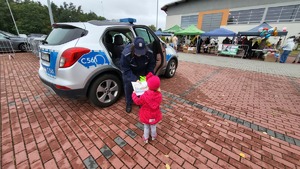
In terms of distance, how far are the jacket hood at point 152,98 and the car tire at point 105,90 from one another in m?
1.35

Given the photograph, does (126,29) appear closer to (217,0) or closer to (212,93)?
(212,93)

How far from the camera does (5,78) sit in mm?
4629

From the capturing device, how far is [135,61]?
98.7 inches

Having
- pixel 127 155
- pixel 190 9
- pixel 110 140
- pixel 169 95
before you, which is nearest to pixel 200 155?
pixel 127 155

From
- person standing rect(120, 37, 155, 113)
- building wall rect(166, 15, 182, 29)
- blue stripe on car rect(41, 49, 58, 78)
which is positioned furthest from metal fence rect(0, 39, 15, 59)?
building wall rect(166, 15, 182, 29)

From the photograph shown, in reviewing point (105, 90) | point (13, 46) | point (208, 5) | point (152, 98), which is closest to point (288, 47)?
point (152, 98)

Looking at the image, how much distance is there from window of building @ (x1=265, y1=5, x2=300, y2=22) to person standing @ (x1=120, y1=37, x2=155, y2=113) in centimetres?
2661

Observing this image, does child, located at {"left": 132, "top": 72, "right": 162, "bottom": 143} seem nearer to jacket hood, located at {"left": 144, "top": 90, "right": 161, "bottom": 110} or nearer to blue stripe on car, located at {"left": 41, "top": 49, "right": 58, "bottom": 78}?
jacket hood, located at {"left": 144, "top": 90, "right": 161, "bottom": 110}

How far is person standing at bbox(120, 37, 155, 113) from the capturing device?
235 cm

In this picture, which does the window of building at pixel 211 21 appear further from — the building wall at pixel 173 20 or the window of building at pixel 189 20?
the building wall at pixel 173 20

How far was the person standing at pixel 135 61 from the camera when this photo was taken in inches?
92.5

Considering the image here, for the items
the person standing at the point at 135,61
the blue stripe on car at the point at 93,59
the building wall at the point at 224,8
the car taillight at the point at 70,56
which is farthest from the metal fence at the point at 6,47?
the building wall at the point at 224,8

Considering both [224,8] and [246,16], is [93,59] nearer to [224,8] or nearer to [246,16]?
[246,16]

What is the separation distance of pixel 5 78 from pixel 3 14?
4319cm
